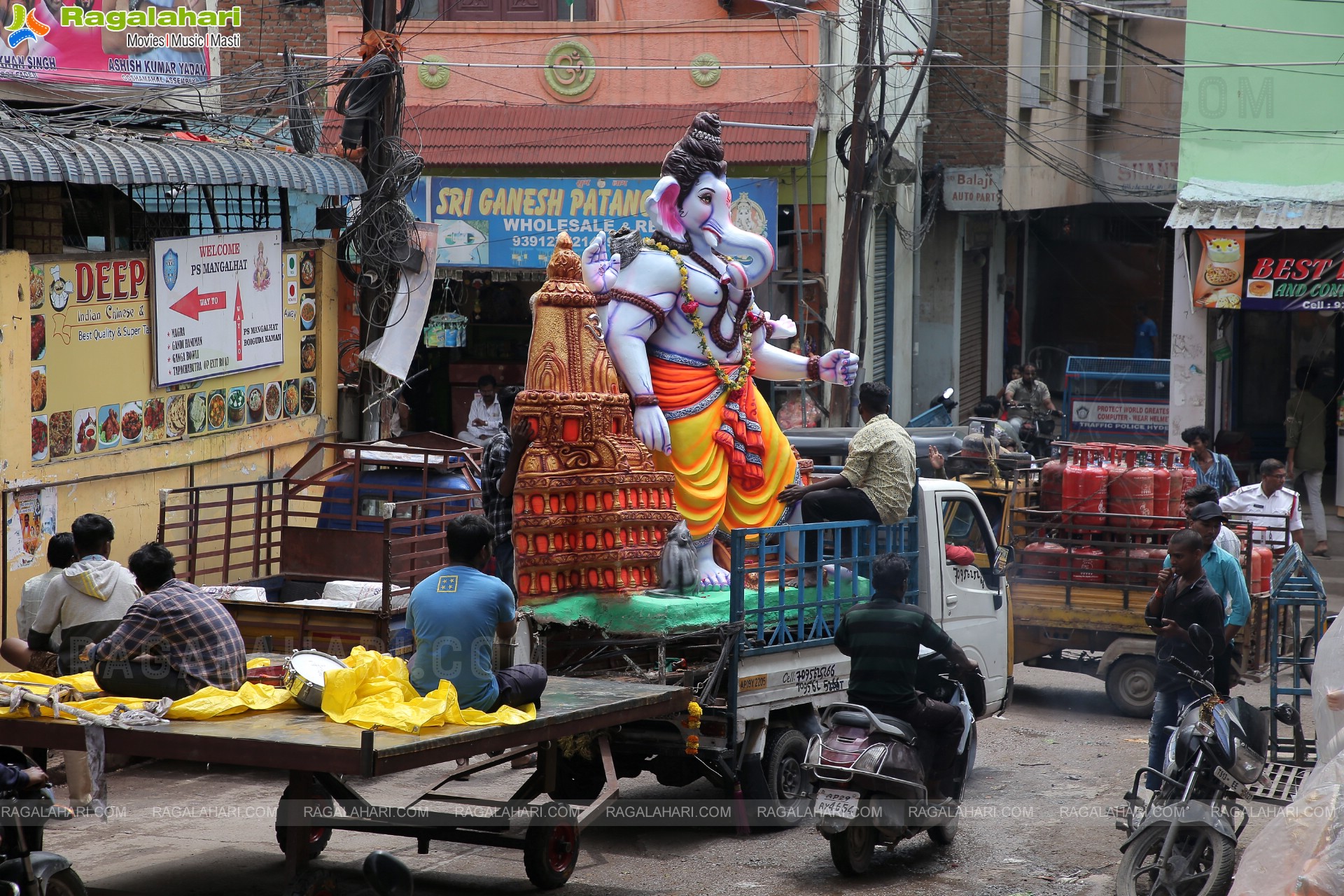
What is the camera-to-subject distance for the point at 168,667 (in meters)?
5.90

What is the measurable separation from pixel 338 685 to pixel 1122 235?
23.8 meters

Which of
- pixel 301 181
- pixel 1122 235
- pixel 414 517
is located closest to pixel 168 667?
pixel 414 517

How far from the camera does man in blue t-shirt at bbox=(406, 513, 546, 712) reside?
597cm

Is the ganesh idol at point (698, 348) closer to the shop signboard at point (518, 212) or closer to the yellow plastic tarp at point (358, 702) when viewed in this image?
the yellow plastic tarp at point (358, 702)

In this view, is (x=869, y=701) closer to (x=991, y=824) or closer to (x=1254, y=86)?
(x=991, y=824)

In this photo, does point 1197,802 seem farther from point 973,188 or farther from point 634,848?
point 973,188

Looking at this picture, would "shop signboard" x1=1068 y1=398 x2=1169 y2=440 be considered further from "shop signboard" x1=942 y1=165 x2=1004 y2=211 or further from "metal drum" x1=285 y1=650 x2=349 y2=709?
"metal drum" x1=285 y1=650 x2=349 y2=709

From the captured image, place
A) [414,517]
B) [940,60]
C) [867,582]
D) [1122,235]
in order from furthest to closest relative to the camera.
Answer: [1122,235]
[940,60]
[414,517]
[867,582]

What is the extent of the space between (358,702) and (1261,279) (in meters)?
12.6

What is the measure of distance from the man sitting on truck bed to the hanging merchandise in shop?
29.1ft

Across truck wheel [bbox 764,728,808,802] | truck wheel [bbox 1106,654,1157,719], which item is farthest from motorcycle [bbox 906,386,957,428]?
truck wheel [bbox 764,728,808,802]

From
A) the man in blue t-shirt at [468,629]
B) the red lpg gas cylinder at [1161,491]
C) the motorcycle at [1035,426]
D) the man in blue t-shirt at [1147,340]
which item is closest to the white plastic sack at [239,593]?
the man in blue t-shirt at [468,629]

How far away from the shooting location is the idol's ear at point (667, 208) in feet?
27.1

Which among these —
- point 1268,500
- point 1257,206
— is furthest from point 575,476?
point 1257,206
